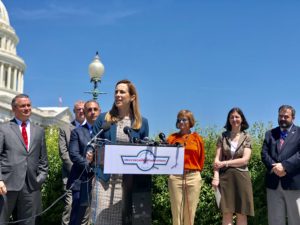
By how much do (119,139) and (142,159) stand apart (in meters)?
0.59

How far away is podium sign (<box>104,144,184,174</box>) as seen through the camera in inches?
182

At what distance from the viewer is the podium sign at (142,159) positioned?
4.62 metres

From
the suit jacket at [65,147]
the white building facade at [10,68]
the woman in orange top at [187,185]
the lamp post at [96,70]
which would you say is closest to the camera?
the woman in orange top at [187,185]

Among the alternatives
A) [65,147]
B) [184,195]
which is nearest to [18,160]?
[65,147]

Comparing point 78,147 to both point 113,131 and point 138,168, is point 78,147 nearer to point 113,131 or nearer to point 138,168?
point 113,131

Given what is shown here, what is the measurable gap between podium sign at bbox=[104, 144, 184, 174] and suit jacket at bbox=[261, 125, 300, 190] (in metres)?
2.55

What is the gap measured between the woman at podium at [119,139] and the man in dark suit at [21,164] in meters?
1.36

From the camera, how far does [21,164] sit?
6.09 meters

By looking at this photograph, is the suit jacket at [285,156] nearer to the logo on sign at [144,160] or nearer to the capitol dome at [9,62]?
the logo on sign at [144,160]

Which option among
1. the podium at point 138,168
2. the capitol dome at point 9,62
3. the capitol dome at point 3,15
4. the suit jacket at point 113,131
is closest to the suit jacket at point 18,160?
the suit jacket at point 113,131

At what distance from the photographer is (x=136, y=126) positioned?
17.3 feet

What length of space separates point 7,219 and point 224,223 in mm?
3108

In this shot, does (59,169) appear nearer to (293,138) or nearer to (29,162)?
(29,162)

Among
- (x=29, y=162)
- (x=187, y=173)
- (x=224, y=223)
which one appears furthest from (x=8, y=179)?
(x=224, y=223)
